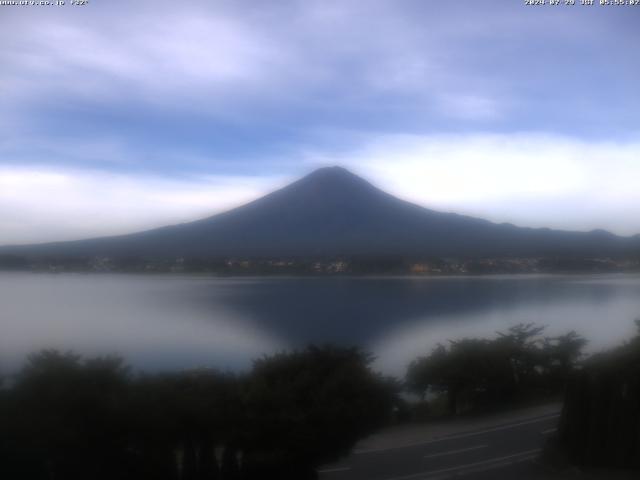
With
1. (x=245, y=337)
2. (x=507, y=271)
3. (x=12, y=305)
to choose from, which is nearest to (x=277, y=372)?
(x=245, y=337)

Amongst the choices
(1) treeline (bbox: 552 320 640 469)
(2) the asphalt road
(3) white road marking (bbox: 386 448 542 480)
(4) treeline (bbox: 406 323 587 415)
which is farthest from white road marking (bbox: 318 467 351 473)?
(1) treeline (bbox: 552 320 640 469)

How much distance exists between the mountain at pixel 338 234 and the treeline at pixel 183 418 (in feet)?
12.0

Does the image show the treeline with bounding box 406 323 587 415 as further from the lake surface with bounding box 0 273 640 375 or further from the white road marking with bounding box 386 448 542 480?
the white road marking with bounding box 386 448 542 480

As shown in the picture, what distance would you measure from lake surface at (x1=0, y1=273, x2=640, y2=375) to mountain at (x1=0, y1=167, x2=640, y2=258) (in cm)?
49

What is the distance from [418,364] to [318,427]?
8.77 feet

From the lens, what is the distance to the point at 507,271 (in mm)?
10195

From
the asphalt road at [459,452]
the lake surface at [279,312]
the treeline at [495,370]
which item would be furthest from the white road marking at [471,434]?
the lake surface at [279,312]

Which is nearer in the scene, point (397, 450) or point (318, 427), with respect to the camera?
point (318, 427)

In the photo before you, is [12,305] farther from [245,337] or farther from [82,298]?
[245,337]

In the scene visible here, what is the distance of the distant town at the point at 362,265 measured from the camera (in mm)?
9602

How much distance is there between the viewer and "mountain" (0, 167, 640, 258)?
9.80 meters

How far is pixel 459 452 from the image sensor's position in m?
6.25

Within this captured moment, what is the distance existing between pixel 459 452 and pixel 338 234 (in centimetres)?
487

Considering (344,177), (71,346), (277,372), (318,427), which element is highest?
(344,177)
